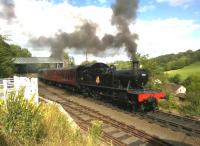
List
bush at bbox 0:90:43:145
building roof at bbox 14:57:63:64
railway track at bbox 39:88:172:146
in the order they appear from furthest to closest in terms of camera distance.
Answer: building roof at bbox 14:57:63:64 → railway track at bbox 39:88:172:146 → bush at bbox 0:90:43:145

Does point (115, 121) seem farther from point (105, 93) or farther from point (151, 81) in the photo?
point (151, 81)

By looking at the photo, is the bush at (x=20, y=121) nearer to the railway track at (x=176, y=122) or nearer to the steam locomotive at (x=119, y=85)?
the railway track at (x=176, y=122)

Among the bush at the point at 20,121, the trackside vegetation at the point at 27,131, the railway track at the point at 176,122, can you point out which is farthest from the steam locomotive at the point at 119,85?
the bush at the point at 20,121

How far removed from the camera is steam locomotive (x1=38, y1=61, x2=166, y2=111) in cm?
1883

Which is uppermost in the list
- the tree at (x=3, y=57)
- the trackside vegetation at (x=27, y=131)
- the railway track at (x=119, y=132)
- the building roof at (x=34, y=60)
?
the building roof at (x=34, y=60)

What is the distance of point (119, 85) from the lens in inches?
810

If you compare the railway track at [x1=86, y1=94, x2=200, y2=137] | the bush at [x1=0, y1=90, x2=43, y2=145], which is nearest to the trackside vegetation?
the bush at [x1=0, y1=90, x2=43, y2=145]

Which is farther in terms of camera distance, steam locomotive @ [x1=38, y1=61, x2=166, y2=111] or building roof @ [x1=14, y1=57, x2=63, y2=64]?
building roof @ [x1=14, y1=57, x2=63, y2=64]

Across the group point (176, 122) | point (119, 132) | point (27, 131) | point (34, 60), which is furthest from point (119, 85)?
point (34, 60)

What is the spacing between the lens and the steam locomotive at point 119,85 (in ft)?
61.8

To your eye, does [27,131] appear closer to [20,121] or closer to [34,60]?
[20,121]

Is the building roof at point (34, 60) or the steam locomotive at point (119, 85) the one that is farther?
the building roof at point (34, 60)

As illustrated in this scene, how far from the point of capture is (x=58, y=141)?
32.7 ft

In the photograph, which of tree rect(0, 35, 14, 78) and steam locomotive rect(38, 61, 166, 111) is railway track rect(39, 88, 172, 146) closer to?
steam locomotive rect(38, 61, 166, 111)
